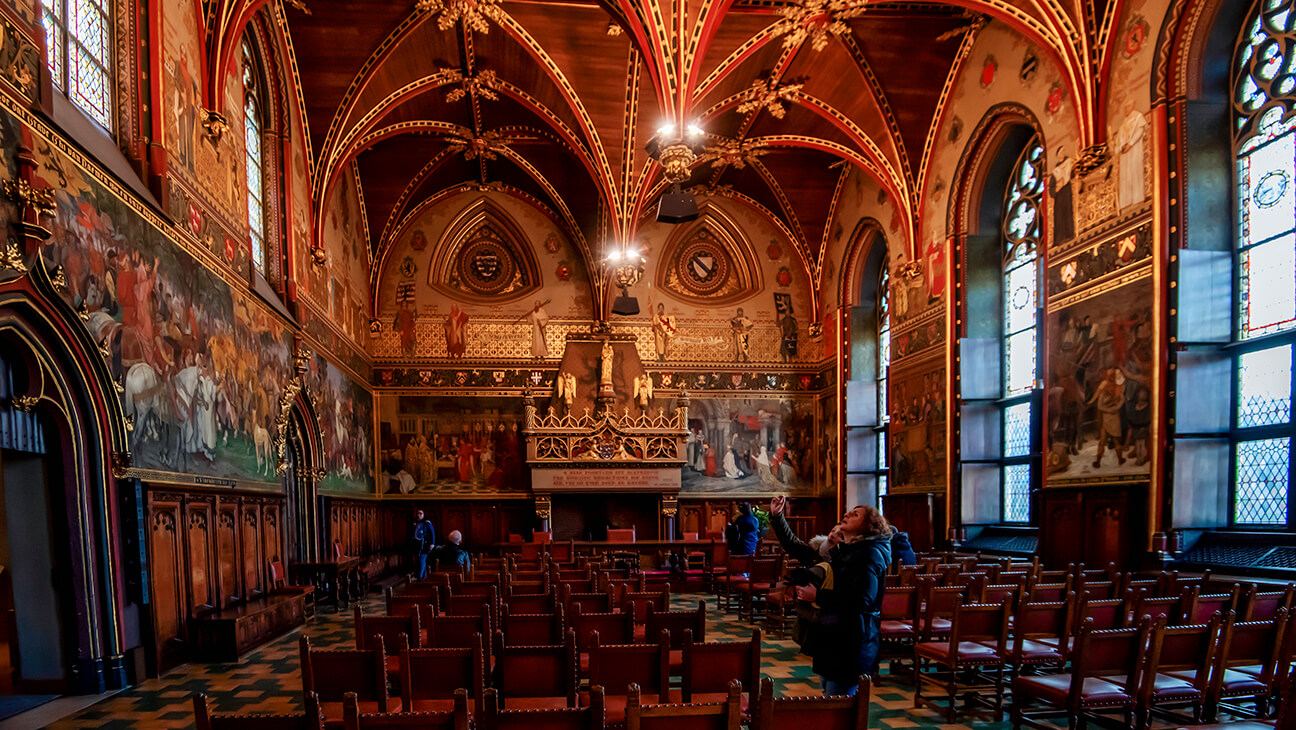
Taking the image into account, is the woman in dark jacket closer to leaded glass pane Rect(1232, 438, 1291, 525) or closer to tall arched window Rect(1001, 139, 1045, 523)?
leaded glass pane Rect(1232, 438, 1291, 525)

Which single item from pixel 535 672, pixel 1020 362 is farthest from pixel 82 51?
pixel 1020 362

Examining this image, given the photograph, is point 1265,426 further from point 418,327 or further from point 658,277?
point 418,327

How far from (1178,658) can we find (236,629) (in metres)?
9.75

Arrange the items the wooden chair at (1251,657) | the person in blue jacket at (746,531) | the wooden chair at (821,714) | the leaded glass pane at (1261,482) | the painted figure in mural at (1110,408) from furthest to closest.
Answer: the person in blue jacket at (746,531), the painted figure in mural at (1110,408), the leaded glass pane at (1261,482), the wooden chair at (1251,657), the wooden chair at (821,714)

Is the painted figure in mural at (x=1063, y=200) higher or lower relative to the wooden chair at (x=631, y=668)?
higher

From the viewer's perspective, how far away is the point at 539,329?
23609mm

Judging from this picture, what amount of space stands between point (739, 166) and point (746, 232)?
3.16 m

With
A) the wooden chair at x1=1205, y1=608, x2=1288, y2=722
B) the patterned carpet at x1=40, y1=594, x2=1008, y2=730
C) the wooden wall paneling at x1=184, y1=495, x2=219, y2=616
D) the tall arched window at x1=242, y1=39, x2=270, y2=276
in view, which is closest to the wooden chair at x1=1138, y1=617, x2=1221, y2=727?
the wooden chair at x1=1205, y1=608, x2=1288, y2=722

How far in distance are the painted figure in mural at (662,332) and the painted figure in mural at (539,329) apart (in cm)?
323

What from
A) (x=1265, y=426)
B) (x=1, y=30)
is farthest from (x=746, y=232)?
(x=1, y=30)

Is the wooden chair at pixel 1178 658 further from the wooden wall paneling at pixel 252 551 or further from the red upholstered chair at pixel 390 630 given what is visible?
the wooden wall paneling at pixel 252 551

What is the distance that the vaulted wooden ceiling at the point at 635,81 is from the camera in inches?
515

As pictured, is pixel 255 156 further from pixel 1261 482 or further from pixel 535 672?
pixel 1261 482

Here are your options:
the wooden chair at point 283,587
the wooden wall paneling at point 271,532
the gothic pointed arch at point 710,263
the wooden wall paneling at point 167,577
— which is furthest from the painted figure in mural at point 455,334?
the wooden wall paneling at point 167,577
